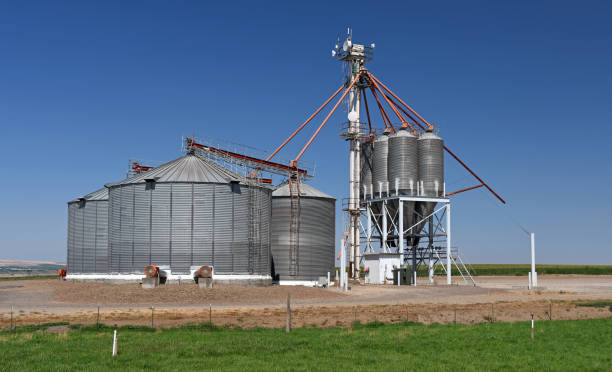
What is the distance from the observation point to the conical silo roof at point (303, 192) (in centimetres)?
7562

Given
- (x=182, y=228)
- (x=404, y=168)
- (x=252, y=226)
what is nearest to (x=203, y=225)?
(x=182, y=228)

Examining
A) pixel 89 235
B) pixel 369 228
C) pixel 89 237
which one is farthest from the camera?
pixel 369 228

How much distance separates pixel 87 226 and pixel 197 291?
30.7 m

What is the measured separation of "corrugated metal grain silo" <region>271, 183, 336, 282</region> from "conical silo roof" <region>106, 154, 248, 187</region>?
338 inches

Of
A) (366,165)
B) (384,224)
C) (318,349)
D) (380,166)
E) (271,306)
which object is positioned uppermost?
(366,165)

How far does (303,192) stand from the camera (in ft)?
252

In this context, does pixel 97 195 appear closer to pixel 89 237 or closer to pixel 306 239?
pixel 89 237

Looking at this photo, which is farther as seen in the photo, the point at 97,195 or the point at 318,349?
the point at 97,195

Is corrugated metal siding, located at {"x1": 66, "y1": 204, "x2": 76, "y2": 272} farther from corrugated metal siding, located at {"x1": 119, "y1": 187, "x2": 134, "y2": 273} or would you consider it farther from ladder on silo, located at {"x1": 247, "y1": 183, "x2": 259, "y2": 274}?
ladder on silo, located at {"x1": 247, "y1": 183, "x2": 259, "y2": 274}

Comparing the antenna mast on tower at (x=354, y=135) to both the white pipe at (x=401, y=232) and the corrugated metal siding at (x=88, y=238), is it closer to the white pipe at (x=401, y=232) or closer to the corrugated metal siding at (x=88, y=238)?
the white pipe at (x=401, y=232)

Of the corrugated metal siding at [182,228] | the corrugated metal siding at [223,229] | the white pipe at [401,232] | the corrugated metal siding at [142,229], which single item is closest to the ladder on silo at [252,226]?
the corrugated metal siding at [182,228]

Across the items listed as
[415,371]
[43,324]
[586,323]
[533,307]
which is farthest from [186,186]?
[415,371]

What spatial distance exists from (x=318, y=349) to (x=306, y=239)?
45999 millimetres

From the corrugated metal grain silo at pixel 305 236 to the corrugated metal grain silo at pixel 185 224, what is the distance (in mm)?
8782
